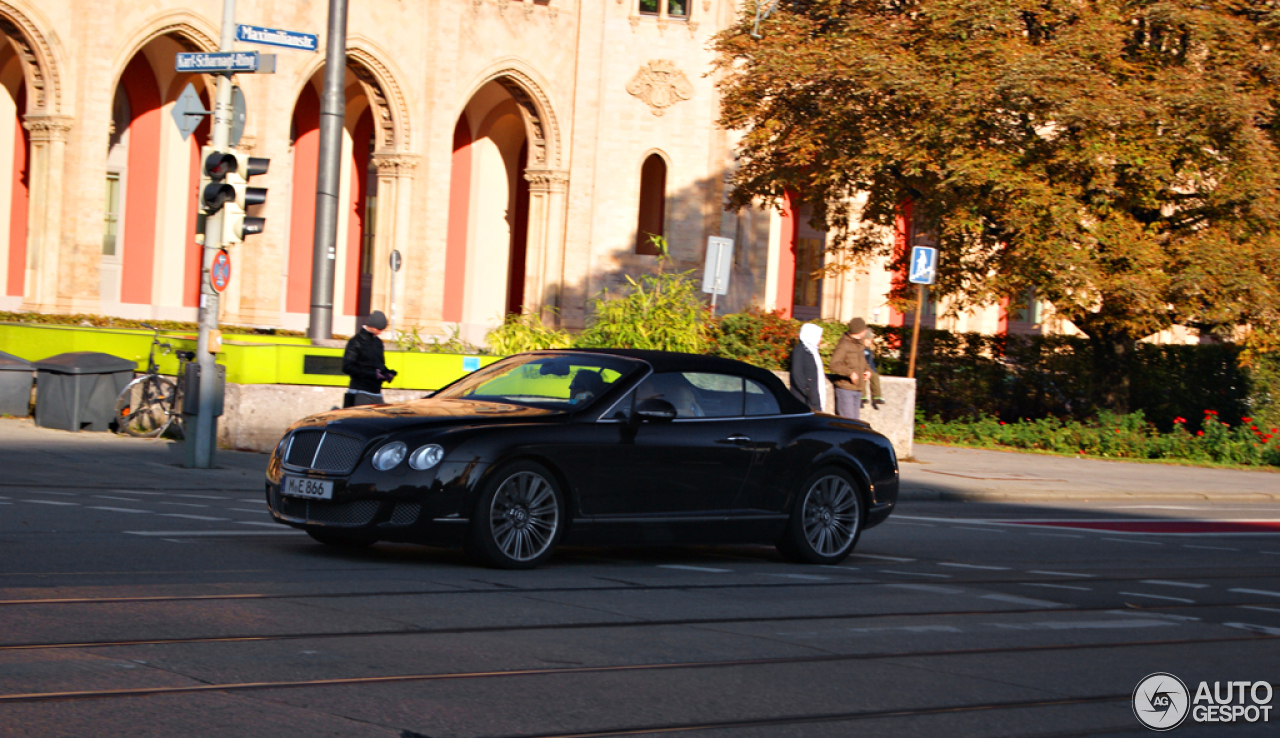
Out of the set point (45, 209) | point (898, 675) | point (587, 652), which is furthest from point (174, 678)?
point (45, 209)

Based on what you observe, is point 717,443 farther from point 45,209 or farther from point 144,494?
point 45,209

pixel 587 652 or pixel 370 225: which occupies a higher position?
pixel 370 225

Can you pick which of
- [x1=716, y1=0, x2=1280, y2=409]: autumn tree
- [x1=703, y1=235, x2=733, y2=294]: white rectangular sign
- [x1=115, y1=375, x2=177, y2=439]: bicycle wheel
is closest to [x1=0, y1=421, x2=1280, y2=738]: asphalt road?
[x1=115, y1=375, x2=177, y2=439]: bicycle wheel

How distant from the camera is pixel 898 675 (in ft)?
21.2

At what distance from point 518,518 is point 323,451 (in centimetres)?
126

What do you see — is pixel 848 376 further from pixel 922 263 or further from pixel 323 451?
pixel 323 451

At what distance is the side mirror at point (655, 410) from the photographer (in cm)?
932

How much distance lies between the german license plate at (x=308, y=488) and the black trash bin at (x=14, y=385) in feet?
39.3

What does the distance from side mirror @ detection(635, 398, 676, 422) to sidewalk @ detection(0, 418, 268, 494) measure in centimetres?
569

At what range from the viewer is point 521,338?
828 inches

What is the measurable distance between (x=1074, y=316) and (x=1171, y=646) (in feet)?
A: 55.9

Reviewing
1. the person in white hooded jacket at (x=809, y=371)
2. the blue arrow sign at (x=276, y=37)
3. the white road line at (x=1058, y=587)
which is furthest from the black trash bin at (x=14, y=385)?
the white road line at (x=1058, y=587)

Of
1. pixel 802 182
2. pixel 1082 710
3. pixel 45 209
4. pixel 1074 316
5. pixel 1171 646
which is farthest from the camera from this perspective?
pixel 45 209

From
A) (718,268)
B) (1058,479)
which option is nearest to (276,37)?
(718,268)
